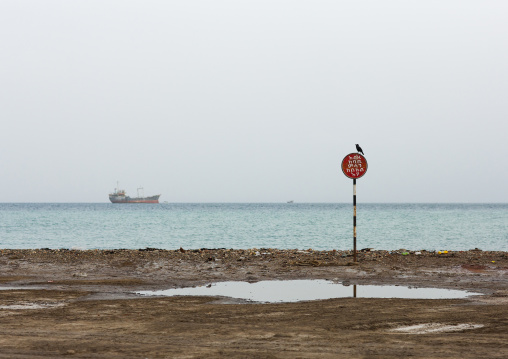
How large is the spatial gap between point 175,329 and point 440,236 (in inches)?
1576

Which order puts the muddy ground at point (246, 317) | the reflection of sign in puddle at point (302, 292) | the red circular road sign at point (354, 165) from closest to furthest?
the muddy ground at point (246, 317) < the reflection of sign in puddle at point (302, 292) < the red circular road sign at point (354, 165)

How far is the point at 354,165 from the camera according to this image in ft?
69.6

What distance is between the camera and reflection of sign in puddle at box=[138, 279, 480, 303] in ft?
46.0

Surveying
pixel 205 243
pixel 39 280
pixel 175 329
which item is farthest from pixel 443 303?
pixel 205 243

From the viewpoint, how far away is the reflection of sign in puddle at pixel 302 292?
14.0 m

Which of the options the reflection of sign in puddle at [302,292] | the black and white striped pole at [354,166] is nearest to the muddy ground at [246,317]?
the reflection of sign in puddle at [302,292]

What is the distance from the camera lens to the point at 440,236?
4622 centimetres

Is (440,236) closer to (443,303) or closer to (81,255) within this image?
(81,255)

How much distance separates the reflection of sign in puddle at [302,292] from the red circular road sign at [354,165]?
5.43m

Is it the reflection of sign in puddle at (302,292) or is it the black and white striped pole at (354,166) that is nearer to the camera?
the reflection of sign in puddle at (302,292)

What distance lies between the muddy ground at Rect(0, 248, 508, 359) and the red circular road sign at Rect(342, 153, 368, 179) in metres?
3.30

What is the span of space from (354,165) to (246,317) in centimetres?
1143

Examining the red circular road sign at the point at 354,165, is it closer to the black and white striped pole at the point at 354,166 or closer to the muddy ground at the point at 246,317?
the black and white striped pole at the point at 354,166

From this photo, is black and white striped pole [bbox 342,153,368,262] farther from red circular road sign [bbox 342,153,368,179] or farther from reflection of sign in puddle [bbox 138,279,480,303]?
reflection of sign in puddle [bbox 138,279,480,303]
